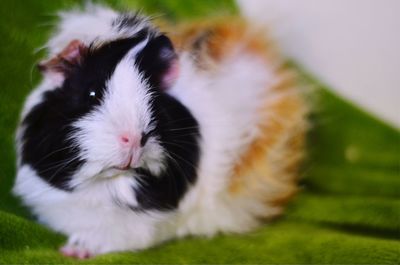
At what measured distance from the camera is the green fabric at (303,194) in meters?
1.13

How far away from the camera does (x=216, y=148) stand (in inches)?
47.5

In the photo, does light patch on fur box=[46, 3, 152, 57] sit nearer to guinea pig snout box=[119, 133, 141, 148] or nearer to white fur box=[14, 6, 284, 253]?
white fur box=[14, 6, 284, 253]

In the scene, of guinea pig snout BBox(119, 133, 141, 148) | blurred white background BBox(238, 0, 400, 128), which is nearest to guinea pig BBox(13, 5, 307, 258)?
guinea pig snout BBox(119, 133, 141, 148)

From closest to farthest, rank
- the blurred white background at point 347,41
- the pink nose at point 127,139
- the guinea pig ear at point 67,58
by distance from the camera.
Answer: the pink nose at point 127,139
the guinea pig ear at point 67,58
the blurred white background at point 347,41

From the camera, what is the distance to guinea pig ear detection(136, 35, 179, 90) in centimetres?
103

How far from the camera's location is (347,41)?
5.85 feet

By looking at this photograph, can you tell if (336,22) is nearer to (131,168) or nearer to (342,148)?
(342,148)

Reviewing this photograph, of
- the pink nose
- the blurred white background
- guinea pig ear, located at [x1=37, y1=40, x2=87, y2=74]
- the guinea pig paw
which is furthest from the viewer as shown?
the blurred white background

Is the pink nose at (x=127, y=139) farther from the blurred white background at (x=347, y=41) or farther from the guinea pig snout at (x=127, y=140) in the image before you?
the blurred white background at (x=347, y=41)

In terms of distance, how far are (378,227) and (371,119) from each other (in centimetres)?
51

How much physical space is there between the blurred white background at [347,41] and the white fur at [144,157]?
52 cm

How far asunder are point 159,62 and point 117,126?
213 millimetres

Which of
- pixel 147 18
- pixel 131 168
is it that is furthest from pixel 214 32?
pixel 131 168

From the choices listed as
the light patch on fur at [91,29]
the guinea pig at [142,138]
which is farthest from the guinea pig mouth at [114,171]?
the light patch on fur at [91,29]
